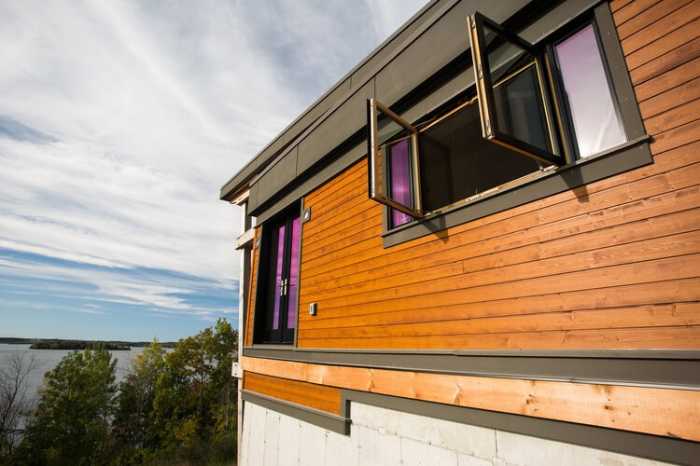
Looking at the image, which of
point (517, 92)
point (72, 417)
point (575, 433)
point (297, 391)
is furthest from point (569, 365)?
point (72, 417)

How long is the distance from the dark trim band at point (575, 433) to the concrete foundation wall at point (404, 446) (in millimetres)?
50

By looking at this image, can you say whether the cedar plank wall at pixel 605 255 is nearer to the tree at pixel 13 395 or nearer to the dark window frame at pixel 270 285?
the dark window frame at pixel 270 285

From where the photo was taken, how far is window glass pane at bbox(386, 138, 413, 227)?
13.6 feet

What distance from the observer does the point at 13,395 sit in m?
38.1

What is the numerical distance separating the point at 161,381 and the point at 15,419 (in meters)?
13.3

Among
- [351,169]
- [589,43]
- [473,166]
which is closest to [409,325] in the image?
[473,166]

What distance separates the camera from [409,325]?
365 centimetres

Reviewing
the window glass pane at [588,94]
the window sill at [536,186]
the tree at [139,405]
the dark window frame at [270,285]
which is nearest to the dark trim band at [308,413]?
the dark window frame at [270,285]

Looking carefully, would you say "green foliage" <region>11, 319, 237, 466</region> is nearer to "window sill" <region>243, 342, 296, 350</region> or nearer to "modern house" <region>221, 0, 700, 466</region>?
"window sill" <region>243, 342, 296, 350</region>

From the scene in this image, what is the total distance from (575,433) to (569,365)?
402 mm

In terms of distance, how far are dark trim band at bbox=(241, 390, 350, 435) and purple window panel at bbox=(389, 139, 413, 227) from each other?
2.27 meters

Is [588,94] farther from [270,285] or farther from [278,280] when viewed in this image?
[270,285]

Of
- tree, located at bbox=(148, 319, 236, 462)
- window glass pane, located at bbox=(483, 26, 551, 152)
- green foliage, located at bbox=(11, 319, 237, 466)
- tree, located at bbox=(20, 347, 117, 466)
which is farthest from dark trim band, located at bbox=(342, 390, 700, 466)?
tree, located at bbox=(20, 347, 117, 466)

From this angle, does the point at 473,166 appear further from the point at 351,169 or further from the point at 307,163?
the point at 307,163
